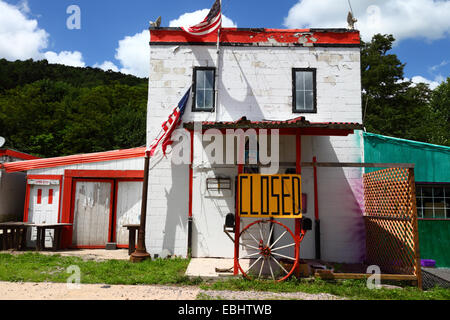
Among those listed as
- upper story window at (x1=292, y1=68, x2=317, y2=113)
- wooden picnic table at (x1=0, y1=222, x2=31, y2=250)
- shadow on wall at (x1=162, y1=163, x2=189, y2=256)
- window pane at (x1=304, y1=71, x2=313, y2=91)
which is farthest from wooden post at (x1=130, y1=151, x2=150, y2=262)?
window pane at (x1=304, y1=71, x2=313, y2=91)

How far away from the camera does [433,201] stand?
863 centimetres

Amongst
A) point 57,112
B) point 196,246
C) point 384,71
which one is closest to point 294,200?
point 196,246

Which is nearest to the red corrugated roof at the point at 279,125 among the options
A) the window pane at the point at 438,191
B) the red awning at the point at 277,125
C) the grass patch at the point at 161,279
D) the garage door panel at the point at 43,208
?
the red awning at the point at 277,125

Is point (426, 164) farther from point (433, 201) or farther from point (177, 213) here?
point (177, 213)

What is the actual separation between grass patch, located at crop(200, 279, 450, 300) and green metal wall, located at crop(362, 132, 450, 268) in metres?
2.74

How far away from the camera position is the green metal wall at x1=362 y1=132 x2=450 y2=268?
843cm

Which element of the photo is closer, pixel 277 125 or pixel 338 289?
pixel 338 289

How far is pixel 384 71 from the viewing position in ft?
90.9

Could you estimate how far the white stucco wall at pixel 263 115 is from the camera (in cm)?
849

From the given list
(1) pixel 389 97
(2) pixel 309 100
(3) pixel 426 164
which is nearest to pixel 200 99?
(2) pixel 309 100

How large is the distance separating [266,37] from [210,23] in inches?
64.9

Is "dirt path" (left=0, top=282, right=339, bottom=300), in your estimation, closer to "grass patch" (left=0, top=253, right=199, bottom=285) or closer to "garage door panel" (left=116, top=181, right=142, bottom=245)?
"grass patch" (left=0, top=253, right=199, bottom=285)

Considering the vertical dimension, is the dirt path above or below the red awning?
below

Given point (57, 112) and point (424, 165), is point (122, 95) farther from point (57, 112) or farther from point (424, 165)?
point (424, 165)
